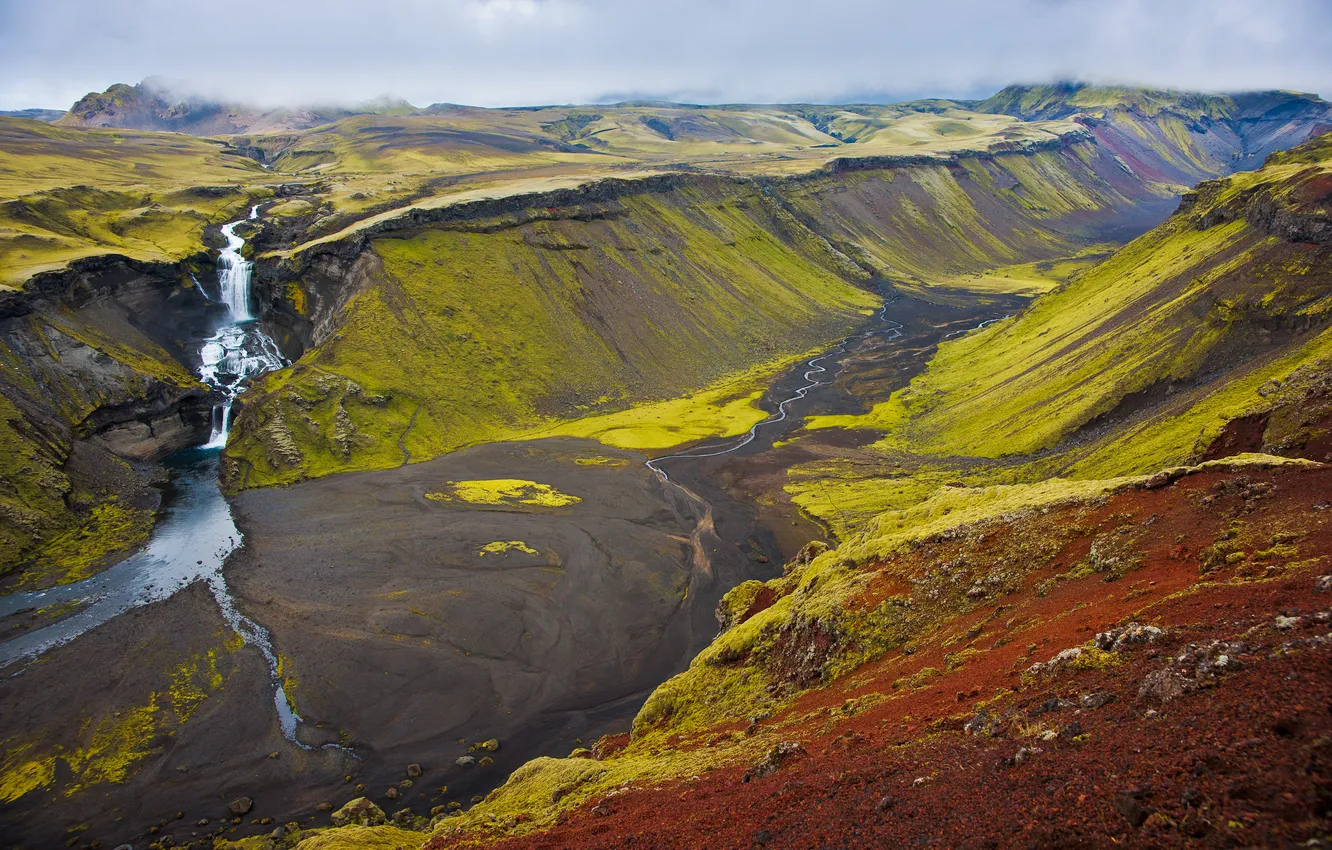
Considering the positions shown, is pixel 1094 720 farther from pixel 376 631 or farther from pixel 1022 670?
pixel 376 631

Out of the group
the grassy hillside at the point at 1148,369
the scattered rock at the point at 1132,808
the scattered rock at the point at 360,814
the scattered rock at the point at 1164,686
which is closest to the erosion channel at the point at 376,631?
the scattered rock at the point at 360,814

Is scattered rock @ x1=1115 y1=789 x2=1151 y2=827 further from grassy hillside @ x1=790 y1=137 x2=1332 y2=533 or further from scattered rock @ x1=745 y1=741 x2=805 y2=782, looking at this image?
grassy hillside @ x1=790 y1=137 x2=1332 y2=533

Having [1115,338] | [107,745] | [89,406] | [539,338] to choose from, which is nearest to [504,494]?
[107,745]

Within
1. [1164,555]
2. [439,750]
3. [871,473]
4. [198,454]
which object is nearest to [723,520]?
[871,473]

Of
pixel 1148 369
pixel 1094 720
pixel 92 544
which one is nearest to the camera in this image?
pixel 1094 720

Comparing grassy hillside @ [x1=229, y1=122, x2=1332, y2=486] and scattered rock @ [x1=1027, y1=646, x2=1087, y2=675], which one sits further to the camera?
grassy hillside @ [x1=229, y1=122, x2=1332, y2=486]

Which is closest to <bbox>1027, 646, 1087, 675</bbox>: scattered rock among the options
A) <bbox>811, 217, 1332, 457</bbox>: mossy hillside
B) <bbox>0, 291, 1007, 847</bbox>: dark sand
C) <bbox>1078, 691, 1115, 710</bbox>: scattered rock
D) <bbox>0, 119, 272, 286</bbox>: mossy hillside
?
<bbox>1078, 691, 1115, 710</bbox>: scattered rock
